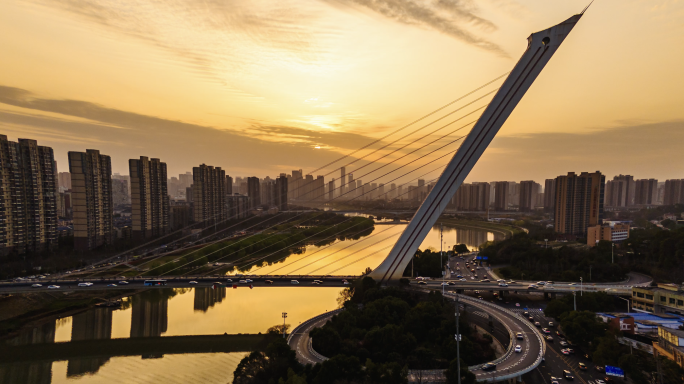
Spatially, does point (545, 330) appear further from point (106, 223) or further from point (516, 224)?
point (516, 224)

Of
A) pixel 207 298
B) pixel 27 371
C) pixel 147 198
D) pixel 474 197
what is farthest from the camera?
pixel 474 197

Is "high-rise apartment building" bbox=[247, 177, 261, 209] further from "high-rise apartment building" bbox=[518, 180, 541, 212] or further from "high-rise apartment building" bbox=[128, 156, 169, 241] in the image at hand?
"high-rise apartment building" bbox=[518, 180, 541, 212]

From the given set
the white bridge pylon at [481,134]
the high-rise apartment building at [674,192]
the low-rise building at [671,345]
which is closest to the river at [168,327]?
the white bridge pylon at [481,134]

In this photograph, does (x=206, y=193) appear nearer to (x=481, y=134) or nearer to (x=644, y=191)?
(x=481, y=134)

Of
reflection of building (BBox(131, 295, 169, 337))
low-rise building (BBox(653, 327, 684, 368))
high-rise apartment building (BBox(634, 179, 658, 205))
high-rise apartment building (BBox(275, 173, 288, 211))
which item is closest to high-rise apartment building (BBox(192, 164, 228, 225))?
high-rise apartment building (BBox(275, 173, 288, 211))

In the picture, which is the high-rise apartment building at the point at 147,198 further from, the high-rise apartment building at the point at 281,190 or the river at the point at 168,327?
the high-rise apartment building at the point at 281,190

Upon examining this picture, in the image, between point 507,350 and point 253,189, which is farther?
point 253,189

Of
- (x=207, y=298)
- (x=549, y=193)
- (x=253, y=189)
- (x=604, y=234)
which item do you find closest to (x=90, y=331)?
(x=207, y=298)
